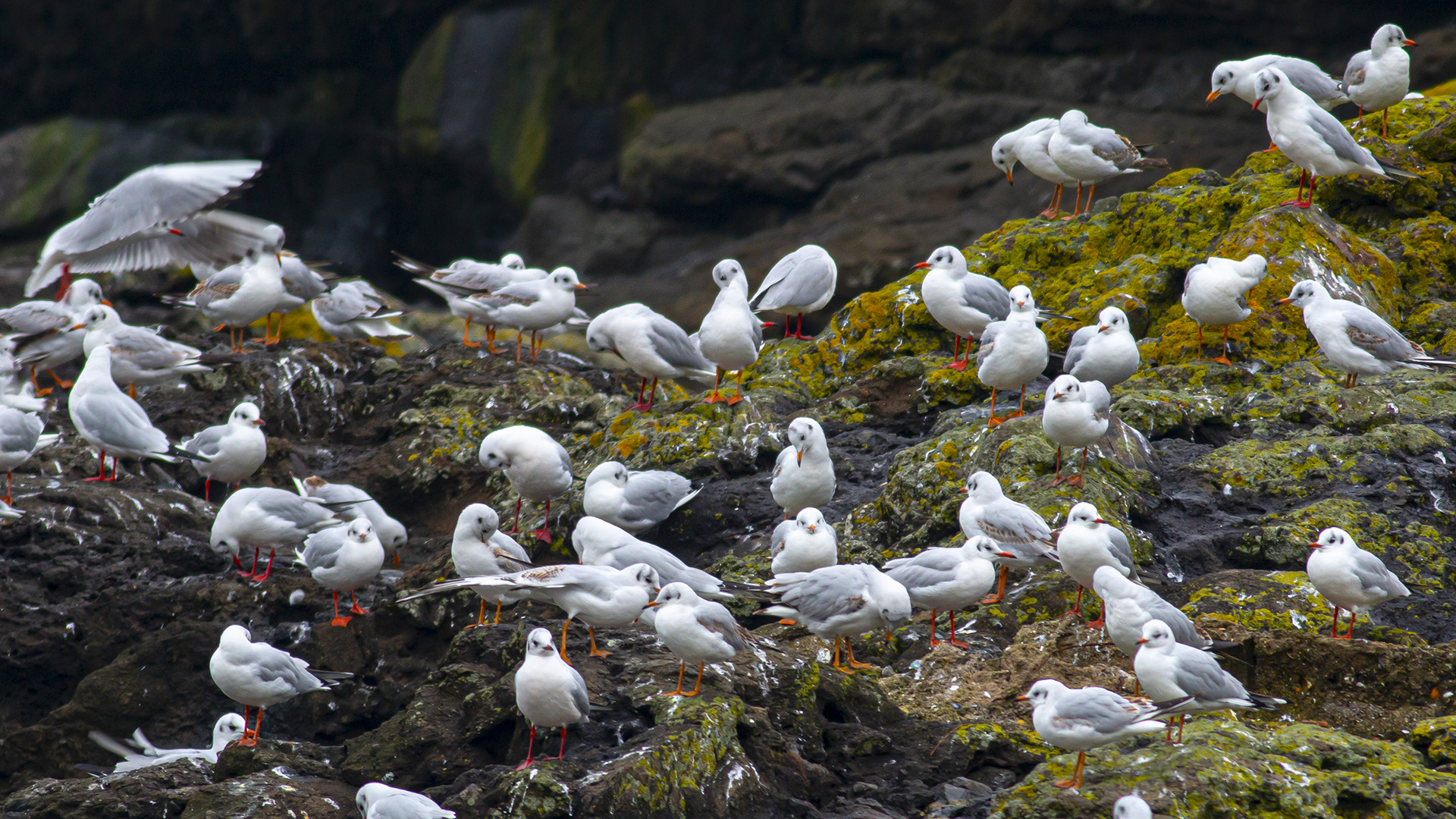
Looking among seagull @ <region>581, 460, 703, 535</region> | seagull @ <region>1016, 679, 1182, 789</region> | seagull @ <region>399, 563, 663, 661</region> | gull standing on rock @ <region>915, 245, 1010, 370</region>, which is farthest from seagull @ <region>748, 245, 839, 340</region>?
seagull @ <region>1016, 679, 1182, 789</region>

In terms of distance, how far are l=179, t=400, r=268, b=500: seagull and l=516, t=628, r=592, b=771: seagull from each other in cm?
496

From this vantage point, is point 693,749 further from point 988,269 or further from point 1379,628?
point 988,269

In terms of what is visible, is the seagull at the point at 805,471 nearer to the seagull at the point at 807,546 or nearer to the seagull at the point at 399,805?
the seagull at the point at 807,546

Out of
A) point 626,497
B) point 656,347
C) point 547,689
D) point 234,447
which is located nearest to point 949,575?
point 547,689

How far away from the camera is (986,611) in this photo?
25.0ft

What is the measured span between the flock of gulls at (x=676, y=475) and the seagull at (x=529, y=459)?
0.02 meters

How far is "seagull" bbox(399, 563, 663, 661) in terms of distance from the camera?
6.68 metres

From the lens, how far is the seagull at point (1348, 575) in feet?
21.6

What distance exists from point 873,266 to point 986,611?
13672mm

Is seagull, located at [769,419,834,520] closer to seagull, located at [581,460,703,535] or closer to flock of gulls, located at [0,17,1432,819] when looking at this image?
flock of gulls, located at [0,17,1432,819]

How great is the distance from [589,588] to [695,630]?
2.63 feet

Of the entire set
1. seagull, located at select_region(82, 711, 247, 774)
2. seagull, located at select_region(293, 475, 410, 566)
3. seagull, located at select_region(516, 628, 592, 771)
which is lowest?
seagull, located at select_region(82, 711, 247, 774)

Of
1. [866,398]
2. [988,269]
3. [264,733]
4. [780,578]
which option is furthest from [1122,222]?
[264,733]

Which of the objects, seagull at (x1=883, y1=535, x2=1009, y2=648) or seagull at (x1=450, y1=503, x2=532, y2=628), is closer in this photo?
seagull at (x1=883, y1=535, x2=1009, y2=648)
